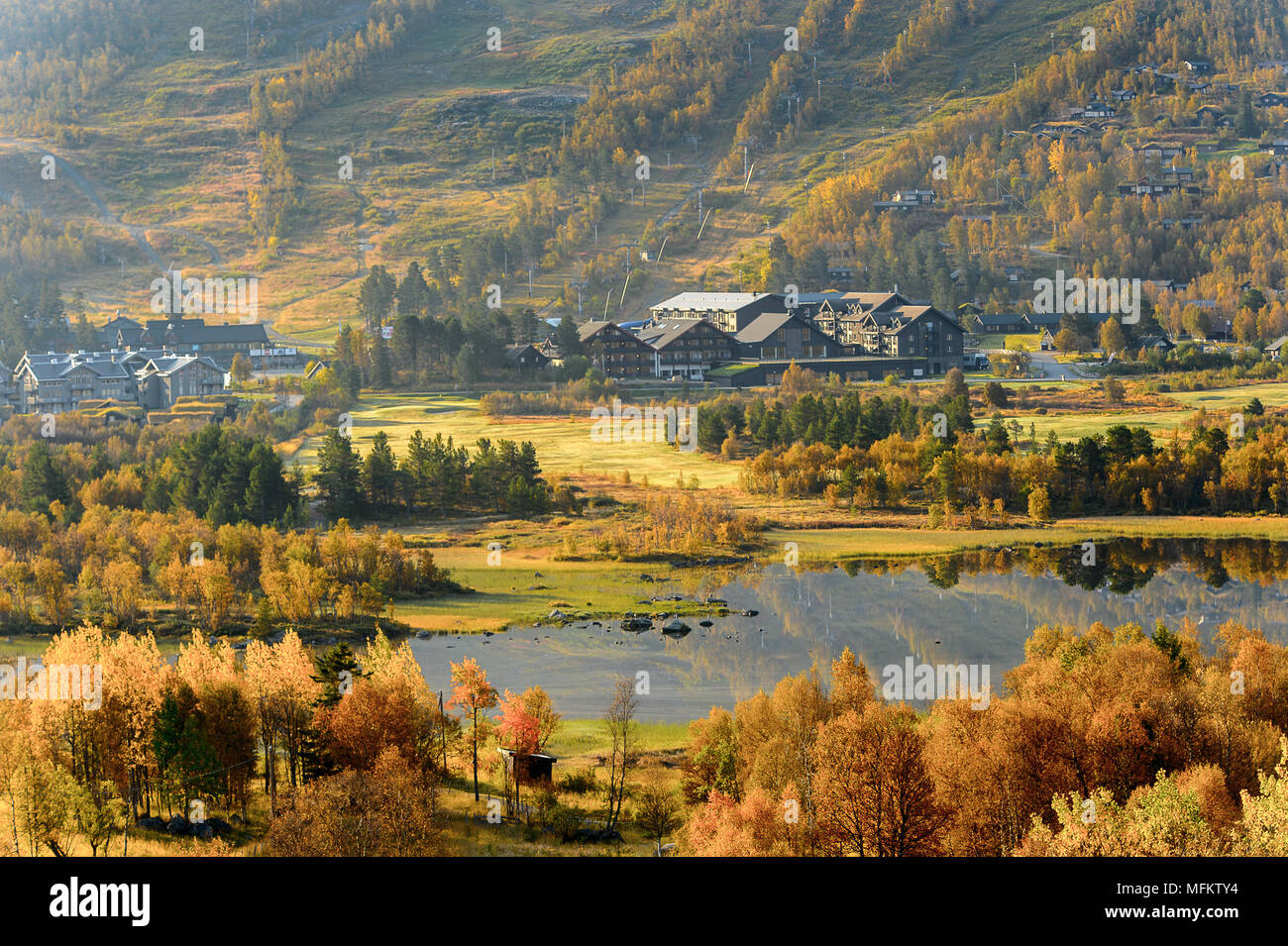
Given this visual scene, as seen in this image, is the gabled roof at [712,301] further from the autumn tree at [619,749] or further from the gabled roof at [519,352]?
the autumn tree at [619,749]

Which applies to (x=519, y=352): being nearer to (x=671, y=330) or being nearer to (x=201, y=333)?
(x=671, y=330)

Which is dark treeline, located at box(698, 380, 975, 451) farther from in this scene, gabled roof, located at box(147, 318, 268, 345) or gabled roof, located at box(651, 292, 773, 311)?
gabled roof, located at box(147, 318, 268, 345)

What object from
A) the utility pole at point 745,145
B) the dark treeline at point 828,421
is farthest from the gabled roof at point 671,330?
the utility pole at point 745,145

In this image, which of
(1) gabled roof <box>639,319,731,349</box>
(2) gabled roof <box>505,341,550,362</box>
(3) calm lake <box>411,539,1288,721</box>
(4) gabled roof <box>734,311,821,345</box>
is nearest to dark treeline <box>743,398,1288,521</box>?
(3) calm lake <box>411,539,1288,721</box>

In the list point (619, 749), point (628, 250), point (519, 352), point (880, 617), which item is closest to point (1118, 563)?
point (880, 617)

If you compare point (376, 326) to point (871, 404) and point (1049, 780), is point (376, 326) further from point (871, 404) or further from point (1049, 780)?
point (1049, 780)
